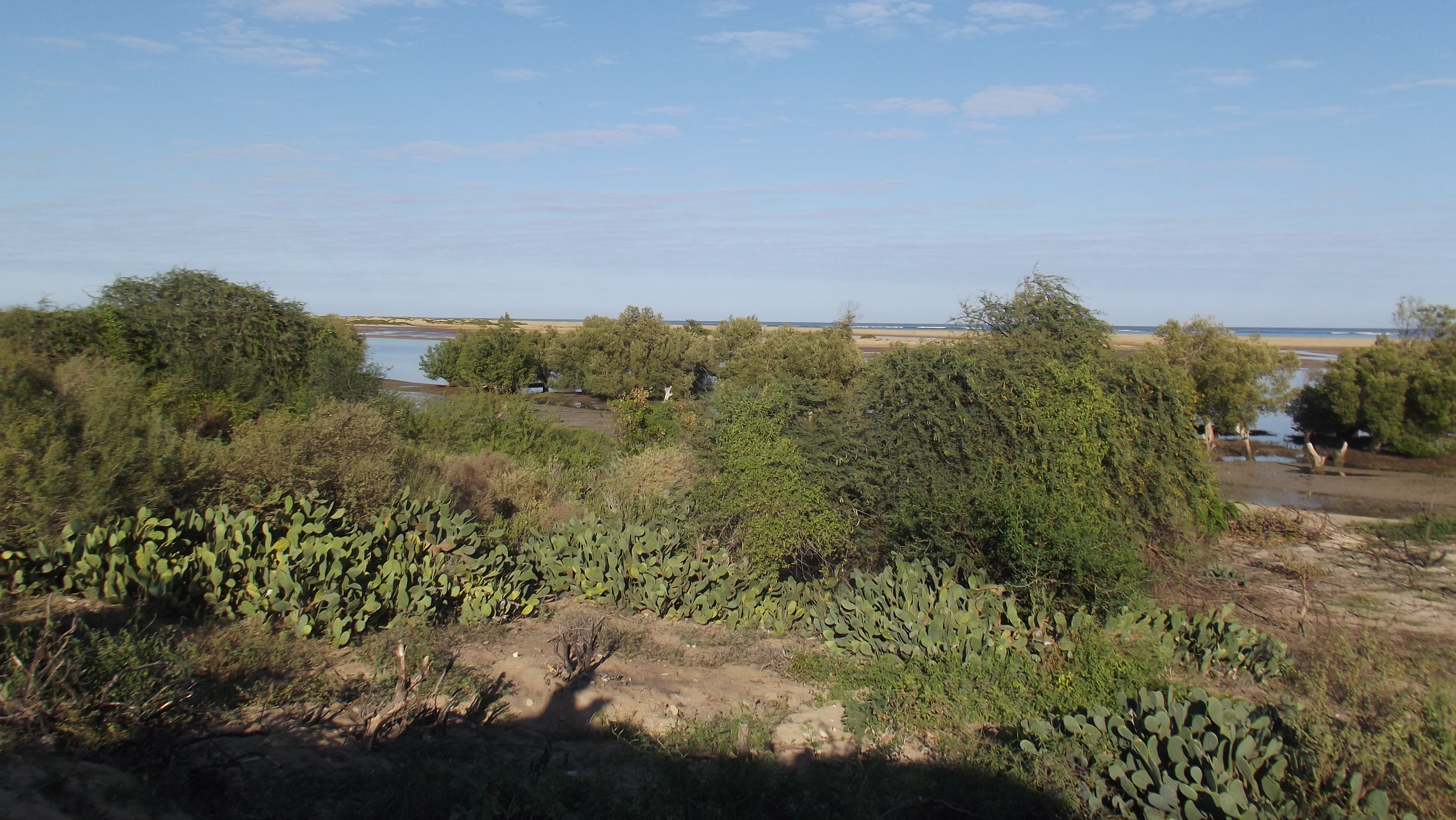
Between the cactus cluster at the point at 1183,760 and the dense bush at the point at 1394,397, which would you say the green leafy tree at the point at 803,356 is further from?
the cactus cluster at the point at 1183,760

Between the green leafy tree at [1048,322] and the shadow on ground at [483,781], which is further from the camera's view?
the green leafy tree at [1048,322]

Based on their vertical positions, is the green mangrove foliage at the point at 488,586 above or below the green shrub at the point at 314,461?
below

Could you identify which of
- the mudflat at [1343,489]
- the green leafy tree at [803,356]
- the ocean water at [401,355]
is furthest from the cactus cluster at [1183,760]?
the green leafy tree at [803,356]

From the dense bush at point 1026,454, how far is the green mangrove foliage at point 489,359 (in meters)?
37.3

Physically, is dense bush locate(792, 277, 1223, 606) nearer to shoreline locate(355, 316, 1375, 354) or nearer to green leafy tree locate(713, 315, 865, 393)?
green leafy tree locate(713, 315, 865, 393)

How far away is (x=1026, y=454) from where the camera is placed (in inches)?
403

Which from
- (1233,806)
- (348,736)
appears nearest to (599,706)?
(348,736)

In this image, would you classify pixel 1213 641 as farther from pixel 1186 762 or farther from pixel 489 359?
pixel 489 359

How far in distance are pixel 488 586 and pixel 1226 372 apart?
102 feet

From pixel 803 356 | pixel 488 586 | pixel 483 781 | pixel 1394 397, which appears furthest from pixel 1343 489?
pixel 483 781

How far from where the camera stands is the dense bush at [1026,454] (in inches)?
367

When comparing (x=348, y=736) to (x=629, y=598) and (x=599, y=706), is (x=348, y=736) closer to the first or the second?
(x=599, y=706)

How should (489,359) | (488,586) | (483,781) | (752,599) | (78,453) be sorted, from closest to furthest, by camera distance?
(483,781)
(78,453)
(488,586)
(752,599)
(489,359)

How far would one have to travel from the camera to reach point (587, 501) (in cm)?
1575
